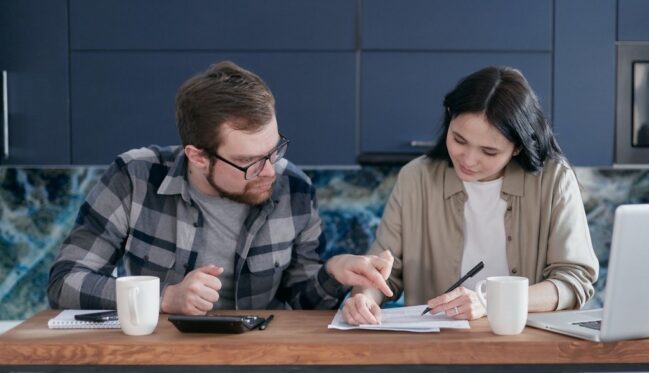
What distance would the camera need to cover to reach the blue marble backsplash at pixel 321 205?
3.44 metres

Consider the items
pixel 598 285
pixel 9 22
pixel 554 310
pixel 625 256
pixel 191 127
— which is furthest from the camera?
pixel 598 285

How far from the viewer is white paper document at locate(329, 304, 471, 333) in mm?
1608

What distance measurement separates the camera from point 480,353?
4.93 feet

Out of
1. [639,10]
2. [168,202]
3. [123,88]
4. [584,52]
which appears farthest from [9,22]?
[639,10]

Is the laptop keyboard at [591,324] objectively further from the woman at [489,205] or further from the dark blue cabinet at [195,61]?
the dark blue cabinet at [195,61]

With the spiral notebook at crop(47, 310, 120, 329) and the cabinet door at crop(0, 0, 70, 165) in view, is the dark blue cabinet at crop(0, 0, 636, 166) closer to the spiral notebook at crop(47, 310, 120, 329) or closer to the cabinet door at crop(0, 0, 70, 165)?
the cabinet door at crop(0, 0, 70, 165)

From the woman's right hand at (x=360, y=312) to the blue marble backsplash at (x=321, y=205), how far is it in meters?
1.73

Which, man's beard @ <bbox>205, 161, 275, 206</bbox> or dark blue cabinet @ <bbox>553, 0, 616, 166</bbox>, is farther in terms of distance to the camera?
dark blue cabinet @ <bbox>553, 0, 616, 166</bbox>

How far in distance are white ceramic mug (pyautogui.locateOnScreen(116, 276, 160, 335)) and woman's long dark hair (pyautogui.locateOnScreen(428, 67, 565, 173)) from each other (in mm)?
938

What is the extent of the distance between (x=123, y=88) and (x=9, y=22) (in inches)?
18.2

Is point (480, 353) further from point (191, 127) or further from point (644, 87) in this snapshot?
point (644, 87)

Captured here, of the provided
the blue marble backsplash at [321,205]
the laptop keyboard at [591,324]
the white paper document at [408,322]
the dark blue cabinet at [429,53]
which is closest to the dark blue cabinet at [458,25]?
the dark blue cabinet at [429,53]

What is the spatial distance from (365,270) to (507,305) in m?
0.37

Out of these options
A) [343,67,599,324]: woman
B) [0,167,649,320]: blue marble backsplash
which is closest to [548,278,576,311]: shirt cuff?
[343,67,599,324]: woman
